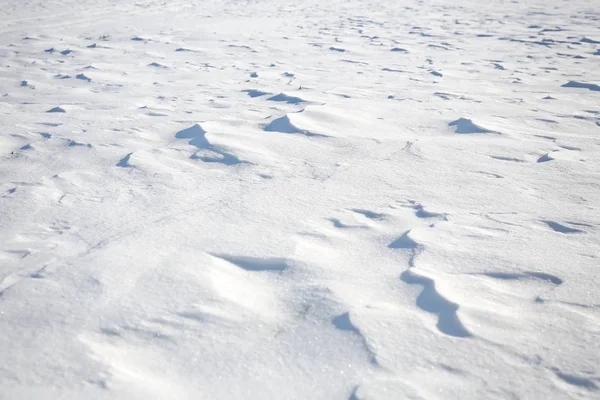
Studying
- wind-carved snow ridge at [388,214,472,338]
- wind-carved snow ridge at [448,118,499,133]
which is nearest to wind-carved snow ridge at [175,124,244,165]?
wind-carved snow ridge at [388,214,472,338]

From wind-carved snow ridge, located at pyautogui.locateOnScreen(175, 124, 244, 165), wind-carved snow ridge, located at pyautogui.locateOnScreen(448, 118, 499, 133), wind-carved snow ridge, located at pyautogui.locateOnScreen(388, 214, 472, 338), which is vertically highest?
wind-carved snow ridge, located at pyautogui.locateOnScreen(175, 124, 244, 165)

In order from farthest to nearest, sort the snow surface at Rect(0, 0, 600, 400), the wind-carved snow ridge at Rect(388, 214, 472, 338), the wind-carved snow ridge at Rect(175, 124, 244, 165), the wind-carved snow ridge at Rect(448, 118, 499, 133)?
the wind-carved snow ridge at Rect(448, 118, 499, 133) → the wind-carved snow ridge at Rect(175, 124, 244, 165) → the wind-carved snow ridge at Rect(388, 214, 472, 338) → the snow surface at Rect(0, 0, 600, 400)

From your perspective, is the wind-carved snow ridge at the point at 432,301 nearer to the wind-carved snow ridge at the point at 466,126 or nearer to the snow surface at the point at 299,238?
the snow surface at the point at 299,238

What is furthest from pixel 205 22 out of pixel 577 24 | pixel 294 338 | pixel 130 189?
pixel 294 338

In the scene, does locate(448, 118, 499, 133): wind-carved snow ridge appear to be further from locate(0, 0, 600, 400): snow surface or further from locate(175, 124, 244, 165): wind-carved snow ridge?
locate(175, 124, 244, 165): wind-carved snow ridge

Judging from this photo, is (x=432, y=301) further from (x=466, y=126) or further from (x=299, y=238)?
(x=466, y=126)

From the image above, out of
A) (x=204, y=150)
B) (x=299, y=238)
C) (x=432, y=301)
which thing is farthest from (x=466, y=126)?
(x=432, y=301)

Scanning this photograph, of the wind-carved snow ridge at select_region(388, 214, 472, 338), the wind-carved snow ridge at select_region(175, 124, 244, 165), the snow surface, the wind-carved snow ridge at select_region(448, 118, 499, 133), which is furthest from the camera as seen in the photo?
the wind-carved snow ridge at select_region(448, 118, 499, 133)

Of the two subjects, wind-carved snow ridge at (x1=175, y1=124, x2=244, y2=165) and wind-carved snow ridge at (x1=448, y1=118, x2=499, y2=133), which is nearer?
wind-carved snow ridge at (x1=175, y1=124, x2=244, y2=165)

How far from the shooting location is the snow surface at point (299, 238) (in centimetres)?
113

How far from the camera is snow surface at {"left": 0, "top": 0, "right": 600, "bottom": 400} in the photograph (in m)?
1.13

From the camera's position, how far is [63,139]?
255 centimetres

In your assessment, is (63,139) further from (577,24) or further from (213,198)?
(577,24)

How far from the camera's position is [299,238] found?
5.40 feet
